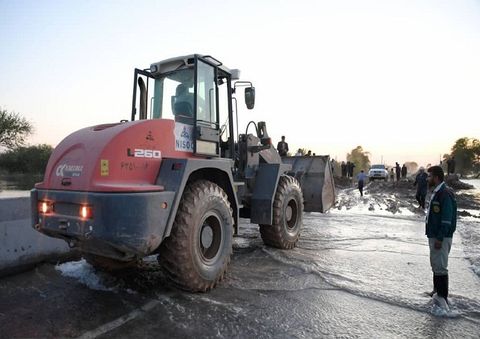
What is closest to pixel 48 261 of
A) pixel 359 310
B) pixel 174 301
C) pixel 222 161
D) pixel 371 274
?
pixel 174 301

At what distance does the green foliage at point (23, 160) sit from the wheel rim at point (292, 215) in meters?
38.5

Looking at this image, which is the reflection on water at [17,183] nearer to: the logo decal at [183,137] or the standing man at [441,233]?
the logo decal at [183,137]

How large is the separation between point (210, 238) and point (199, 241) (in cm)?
28

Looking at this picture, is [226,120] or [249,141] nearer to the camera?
[226,120]

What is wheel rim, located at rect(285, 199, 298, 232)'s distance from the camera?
7117 millimetres

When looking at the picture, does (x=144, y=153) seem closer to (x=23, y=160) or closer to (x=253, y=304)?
(x=253, y=304)

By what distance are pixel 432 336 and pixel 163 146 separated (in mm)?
3396

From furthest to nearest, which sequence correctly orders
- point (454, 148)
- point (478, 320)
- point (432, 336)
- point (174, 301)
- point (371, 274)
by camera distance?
→ 1. point (454, 148)
2. point (371, 274)
3. point (174, 301)
4. point (478, 320)
5. point (432, 336)

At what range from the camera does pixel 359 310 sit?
3.98m

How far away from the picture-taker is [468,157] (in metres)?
78.4

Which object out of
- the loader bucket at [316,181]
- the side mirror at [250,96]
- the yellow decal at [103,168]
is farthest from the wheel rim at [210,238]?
the loader bucket at [316,181]

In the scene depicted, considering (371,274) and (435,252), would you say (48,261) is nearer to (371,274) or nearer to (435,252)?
(371,274)

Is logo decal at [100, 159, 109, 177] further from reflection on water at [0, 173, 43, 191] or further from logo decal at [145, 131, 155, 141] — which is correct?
reflection on water at [0, 173, 43, 191]

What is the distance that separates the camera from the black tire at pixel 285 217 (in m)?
6.54
